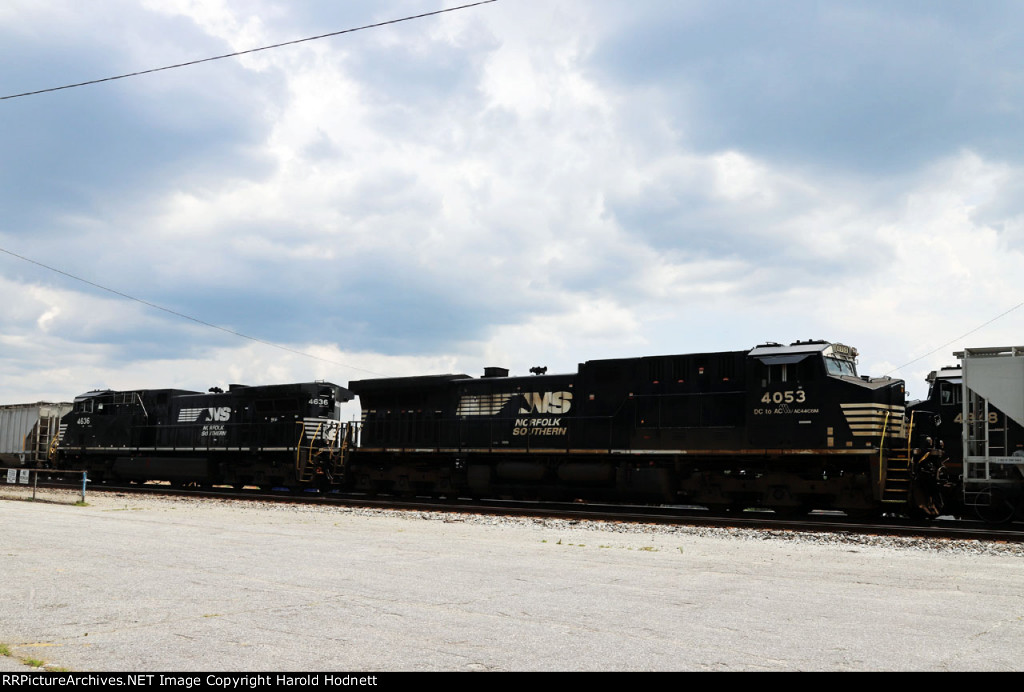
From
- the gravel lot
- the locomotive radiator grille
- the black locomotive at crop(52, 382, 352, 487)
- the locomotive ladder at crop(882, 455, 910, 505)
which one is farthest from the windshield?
the black locomotive at crop(52, 382, 352, 487)

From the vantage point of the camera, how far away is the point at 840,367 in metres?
17.3

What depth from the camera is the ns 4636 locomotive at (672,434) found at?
1648cm

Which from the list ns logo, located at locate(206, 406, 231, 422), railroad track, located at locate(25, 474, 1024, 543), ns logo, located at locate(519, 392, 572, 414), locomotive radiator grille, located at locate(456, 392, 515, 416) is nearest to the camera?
railroad track, located at locate(25, 474, 1024, 543)

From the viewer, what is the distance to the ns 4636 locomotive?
16.5m

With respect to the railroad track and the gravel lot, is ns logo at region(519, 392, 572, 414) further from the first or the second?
the gravel lot

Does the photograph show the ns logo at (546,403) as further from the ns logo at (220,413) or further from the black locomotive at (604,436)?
the ns logo at (220,413)

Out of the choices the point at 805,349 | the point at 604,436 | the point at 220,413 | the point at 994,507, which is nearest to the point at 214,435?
the point at 220,413

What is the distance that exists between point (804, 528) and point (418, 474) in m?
10.9

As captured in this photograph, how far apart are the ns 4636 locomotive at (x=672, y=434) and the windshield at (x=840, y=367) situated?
0.15ft

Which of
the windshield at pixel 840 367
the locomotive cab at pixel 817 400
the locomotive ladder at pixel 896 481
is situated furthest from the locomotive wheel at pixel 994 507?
the windshield at pixel 840 367

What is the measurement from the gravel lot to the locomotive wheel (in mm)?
3296

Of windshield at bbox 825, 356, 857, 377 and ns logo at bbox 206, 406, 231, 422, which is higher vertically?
windshield at bbox 825, 356, 857, 377

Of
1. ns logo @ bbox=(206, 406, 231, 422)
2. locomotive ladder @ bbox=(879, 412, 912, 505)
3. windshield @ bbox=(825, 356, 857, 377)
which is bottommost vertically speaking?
locomotive ladder @ bbox=(879, 412, 912, 505)

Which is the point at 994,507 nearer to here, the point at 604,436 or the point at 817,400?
the point at 817,400
